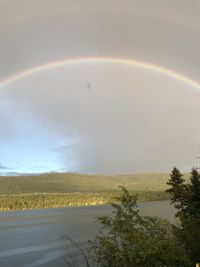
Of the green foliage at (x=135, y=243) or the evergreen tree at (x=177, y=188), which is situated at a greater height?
the evergreen tree at (x=177, y=188)

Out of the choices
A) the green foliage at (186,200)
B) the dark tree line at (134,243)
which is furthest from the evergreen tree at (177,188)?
the dark tree line at (134,243)

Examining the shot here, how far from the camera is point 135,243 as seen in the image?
14.8m

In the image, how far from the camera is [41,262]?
52.2 metres

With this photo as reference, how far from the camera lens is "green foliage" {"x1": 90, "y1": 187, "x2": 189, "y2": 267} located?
46.5ft

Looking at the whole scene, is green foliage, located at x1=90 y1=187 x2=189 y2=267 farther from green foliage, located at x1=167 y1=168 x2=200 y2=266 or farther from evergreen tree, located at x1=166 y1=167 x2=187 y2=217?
evergreen tree, located at x1=166 y1=167 x2=187 y2=217

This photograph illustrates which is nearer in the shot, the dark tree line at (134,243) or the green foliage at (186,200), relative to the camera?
the dark tree line at (134,243)

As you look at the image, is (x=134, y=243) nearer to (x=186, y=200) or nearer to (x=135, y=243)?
(x=135, y=243)

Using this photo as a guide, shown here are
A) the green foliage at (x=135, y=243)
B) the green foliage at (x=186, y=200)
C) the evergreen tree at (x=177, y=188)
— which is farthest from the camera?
the evergreen tree at (x=177, y=188)

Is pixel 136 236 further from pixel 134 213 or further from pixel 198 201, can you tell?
pixel 198 201

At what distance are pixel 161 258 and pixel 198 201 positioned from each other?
20766mm

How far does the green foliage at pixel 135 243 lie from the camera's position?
14.2m

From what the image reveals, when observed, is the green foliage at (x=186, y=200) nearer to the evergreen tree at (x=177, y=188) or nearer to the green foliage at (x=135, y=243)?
the evergreen tree at (x=177, y=188)

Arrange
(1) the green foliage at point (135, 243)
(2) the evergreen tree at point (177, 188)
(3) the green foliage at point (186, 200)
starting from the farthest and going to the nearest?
(2) the evergreen tree at point (177, 188) → (3) the green foliage at point (186, 200) → (1) the green foliage at point (135, 243)

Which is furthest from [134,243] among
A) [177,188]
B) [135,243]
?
[177,188]
